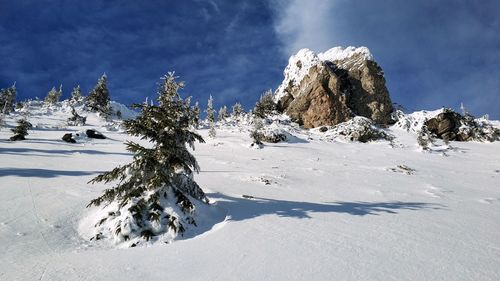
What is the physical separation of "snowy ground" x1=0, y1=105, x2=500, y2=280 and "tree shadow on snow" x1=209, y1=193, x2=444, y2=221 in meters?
0.05

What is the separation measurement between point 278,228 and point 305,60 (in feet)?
252

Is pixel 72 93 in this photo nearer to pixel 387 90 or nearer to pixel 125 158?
pixel 125 158

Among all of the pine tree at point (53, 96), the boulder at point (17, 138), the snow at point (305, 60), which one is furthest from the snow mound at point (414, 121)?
the pine tree at point (53, 96)

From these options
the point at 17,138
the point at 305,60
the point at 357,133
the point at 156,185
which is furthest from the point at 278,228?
the point at 305,60

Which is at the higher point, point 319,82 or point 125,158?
point 319,82

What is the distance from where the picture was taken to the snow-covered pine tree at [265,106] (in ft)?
237

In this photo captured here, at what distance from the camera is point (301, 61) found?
8469cm

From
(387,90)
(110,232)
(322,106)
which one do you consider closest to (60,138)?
(110,232)

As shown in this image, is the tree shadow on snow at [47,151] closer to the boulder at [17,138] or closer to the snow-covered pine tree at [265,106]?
the boulder at [17,138]

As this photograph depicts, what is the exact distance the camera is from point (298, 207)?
45.4ft

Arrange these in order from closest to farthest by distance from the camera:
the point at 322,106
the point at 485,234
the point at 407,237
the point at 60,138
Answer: the point at 407,237, the point at 485,234, the point at 60,138, the point at 322,106

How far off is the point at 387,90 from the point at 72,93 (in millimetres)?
71685

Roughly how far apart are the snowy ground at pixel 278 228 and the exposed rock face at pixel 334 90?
154 ft

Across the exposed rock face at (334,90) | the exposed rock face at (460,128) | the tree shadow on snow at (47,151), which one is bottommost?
the tree shadow on snow at (47,151)
